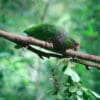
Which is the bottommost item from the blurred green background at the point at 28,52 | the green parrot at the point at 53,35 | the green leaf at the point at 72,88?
the green leaf at the point at 72,88

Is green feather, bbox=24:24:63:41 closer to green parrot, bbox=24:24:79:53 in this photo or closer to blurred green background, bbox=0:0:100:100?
green parrot, bbox=24:24:79:53

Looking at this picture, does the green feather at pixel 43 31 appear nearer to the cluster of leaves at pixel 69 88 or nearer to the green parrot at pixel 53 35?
the green parrot at pixel 53 35

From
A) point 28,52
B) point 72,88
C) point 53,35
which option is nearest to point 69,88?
point 72,88

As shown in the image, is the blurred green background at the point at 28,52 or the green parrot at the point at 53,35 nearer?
the green parrot at the point at 53,35

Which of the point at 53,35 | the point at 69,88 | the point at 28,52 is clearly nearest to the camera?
the point at 53,35

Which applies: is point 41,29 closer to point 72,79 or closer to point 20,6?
point 72,79

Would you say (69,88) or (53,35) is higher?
(53,35)

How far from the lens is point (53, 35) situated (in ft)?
2.86

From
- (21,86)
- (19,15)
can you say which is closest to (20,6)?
(19,15)

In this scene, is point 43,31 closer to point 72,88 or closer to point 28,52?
point 72,88

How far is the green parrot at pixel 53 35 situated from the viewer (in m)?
0.86

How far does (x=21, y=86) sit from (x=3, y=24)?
0.43 meters

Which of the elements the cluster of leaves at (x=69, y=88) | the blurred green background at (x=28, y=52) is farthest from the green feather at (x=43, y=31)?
the blurred green background at (x=28, y=52)

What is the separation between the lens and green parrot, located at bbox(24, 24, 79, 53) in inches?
34.0
